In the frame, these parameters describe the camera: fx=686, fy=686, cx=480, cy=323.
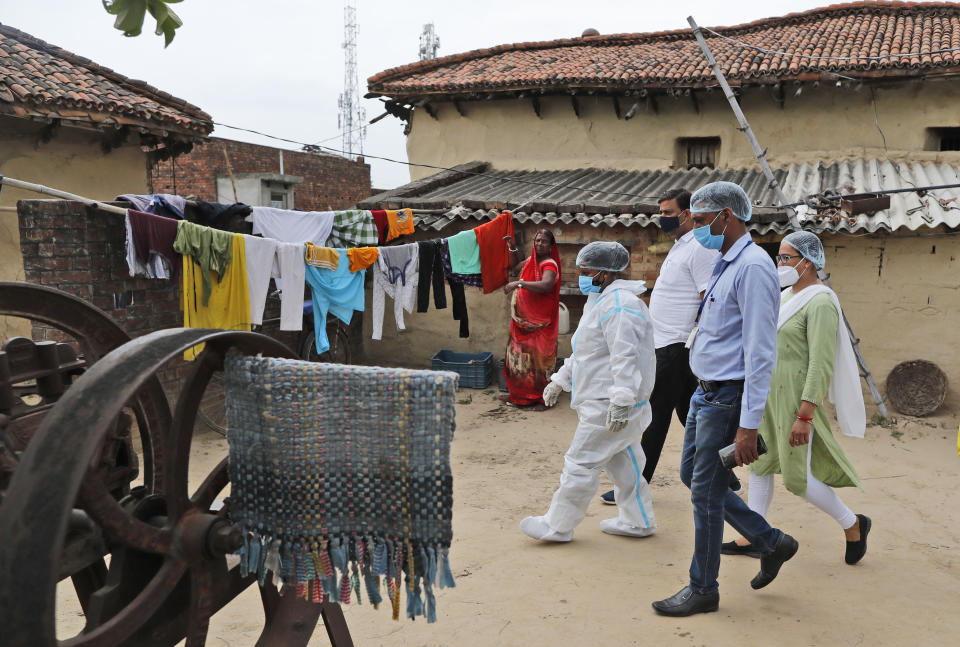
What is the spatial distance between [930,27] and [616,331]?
9.41 m

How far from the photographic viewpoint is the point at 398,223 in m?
7.74

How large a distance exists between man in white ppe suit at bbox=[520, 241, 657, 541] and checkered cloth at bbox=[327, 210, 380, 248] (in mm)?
3908

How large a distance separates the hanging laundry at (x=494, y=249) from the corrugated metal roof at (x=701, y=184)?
43cm

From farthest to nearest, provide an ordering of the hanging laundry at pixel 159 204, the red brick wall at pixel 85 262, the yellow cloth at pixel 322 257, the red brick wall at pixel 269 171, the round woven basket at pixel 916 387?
1. the red brick wall at pixel 269 171
2. the round woven basket at pixel 916 387
3. the yellow cloth at pixel 322 257
4. the hanging laundry at pixel 159 204
5. the red brick wall at pixel 85 262

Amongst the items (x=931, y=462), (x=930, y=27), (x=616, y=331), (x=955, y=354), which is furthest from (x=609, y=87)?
(x=616, y=331)

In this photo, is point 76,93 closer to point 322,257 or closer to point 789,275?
point 322,257

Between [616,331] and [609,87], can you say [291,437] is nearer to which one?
[616,331]

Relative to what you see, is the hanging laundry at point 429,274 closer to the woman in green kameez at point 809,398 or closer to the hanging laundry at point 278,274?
the hanging laundry at point 278,274

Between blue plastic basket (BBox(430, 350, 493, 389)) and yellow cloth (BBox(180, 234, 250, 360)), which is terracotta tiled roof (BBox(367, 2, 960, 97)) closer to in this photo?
blue plastic basket (BBox(430, 350, 493, 389))

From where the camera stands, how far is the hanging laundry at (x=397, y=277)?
24.2 ft

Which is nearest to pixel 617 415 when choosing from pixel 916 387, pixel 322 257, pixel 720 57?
pixel 322 257

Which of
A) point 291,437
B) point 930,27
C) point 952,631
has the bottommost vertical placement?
point 952,631

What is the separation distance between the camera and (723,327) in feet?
10.0

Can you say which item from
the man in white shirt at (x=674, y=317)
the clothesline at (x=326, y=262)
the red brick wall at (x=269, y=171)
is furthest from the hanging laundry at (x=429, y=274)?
the red brick wall at (x=269, y=171)
